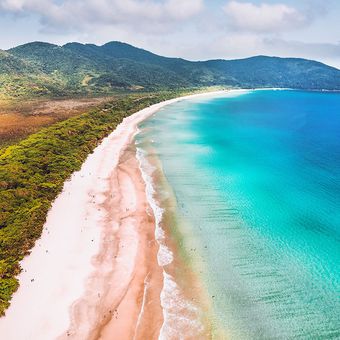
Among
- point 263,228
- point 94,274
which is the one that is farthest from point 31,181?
point 263,228

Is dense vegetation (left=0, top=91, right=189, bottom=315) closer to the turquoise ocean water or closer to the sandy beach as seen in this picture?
the sandy beach

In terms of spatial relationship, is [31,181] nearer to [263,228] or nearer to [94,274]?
[94,274]

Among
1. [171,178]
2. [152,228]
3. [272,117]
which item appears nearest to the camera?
[152,228]

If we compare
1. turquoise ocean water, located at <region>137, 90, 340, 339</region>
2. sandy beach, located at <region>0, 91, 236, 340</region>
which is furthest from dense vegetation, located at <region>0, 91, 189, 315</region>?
turquoise ocean water, located at <region>137, 90, 340, 339</region>

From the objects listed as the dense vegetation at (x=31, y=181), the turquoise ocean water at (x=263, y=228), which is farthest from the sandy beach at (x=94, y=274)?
the turquoise ocean water at (x=263, y=228)

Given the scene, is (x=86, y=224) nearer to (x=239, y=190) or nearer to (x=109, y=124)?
(x=239, y=190)

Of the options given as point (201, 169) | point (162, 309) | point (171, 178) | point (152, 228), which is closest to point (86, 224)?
point (152, 228)
